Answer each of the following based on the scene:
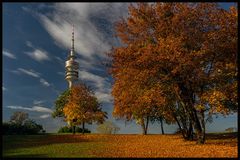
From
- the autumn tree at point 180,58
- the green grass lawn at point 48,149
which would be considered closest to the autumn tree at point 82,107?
the green grass lawn at point 48,149

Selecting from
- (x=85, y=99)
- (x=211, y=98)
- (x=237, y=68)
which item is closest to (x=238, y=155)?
(x=211, y=98)

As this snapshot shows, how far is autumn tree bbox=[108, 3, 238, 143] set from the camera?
3164 cm

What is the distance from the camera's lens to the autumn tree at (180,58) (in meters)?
31.6

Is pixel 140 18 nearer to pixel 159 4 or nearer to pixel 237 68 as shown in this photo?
pixel 159 4

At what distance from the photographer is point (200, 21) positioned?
111 ft

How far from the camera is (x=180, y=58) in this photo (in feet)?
103

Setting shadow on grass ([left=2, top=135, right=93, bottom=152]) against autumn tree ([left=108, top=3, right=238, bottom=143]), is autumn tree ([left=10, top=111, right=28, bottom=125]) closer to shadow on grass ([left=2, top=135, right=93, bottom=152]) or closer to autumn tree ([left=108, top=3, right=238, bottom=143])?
shadow on grass ([left=2, top=135, right=93, bottom=152])

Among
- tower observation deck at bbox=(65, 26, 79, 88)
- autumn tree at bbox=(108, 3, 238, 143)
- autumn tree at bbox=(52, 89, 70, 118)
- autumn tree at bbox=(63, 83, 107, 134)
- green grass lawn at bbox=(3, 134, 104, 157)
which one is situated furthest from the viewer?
tower observation deck at bbox=(65, 26, 79, 88)

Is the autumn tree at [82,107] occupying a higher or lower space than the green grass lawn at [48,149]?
higher

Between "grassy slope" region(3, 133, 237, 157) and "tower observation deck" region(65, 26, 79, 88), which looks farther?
"tower observation deck" region(65, 26, 79, 88)

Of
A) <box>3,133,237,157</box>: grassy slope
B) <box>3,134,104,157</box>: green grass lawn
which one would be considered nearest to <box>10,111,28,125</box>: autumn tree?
<box>3,134,104,157</box>: green grass lawn

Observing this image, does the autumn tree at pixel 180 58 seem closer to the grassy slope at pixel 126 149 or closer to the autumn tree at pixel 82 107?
the grassy slope at pixel 126 149

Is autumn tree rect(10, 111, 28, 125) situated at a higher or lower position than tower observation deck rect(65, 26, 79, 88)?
lower

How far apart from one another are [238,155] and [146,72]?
11.4m
